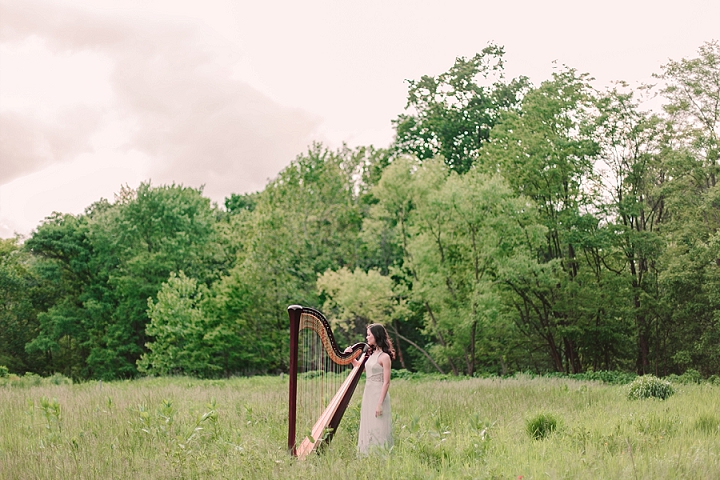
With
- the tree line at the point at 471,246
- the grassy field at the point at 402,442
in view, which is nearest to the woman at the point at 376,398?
the grassy field at the point at 402,442

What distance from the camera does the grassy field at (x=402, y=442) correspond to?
633 cm

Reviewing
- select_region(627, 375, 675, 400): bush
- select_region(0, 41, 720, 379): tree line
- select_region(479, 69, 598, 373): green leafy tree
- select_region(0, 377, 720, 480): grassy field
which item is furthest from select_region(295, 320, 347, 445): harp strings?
select_region(479, 69, 598, 373): green leafy tree

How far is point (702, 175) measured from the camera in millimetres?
21297

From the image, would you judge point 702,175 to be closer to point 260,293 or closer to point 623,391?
point 623,391

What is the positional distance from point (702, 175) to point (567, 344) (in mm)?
7940

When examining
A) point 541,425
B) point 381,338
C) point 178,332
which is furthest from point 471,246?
point 381,338

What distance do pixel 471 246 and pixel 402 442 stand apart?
1556 centimetres

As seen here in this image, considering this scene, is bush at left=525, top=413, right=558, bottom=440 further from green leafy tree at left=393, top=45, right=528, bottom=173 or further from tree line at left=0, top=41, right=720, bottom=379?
green leafy tree at left=393, top=45, right=528, bottom=173

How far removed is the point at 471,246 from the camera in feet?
74.8

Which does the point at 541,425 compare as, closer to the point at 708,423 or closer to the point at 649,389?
the point at 708,423

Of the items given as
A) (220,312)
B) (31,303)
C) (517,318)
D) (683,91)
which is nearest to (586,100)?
(683,91)

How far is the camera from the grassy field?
20.8ft

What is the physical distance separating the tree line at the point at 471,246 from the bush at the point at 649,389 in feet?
25.8

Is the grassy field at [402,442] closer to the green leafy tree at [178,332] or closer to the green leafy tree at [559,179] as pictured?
the green leafy tree at [559,179]
